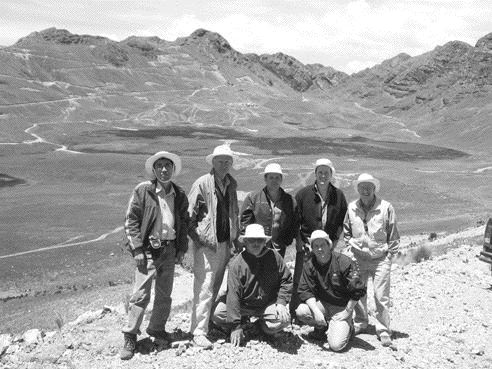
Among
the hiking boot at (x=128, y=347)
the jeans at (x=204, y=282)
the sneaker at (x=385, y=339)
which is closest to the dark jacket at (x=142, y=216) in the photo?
the jeans at (x=204, y=282)

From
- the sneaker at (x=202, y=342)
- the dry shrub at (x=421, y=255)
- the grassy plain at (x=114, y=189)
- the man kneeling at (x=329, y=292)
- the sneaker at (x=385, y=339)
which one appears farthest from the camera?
the grassy plain at (x=114, y=189)

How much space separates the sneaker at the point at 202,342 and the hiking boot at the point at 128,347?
39.4 inches

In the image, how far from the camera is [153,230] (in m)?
8.83

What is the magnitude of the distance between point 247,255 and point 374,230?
2.24 meters

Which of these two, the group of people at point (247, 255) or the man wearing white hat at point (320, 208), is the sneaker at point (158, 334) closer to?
the group of people at point (247, 255)

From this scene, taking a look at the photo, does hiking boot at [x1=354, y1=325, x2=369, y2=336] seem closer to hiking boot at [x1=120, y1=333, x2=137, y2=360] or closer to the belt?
the belt

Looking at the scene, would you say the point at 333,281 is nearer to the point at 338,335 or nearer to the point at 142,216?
the point at 338,335

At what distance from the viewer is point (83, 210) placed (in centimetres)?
5116

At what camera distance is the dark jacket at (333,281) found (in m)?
9.18

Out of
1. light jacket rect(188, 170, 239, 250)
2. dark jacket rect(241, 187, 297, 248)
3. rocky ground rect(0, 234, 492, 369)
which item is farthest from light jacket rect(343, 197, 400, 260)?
light jacket rect(188, 170, 239, 250)

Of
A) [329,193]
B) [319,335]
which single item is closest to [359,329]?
[319,335]

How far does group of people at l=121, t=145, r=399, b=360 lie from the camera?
8.88 meters

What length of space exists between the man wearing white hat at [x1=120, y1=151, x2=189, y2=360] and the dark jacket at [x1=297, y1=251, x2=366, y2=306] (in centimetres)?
220

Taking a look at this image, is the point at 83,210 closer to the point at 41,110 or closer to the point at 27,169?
the point at 27,169
